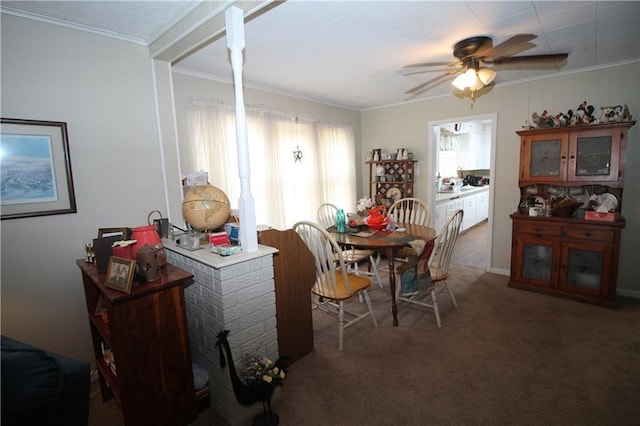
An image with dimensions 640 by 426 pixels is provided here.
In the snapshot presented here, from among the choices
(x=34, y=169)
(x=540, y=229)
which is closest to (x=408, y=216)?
(x=540, y=229)

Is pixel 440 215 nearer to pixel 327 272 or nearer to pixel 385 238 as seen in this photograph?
pixel 385 238

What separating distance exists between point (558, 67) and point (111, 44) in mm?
3833

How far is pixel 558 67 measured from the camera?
2.97 metres

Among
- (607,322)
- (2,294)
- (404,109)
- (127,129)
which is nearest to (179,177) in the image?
(127,129)

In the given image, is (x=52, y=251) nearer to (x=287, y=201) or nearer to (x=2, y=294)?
(x=2, y=294)

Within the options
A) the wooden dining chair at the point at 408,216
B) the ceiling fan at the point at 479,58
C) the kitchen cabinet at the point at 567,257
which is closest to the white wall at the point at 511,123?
the kitchen cabinet at the point at 567,257

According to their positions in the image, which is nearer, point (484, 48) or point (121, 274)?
point (121, 274)

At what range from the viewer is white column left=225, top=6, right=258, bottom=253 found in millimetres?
1576

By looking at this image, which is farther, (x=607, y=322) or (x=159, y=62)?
(x=607, y=322)

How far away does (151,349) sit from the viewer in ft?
4.76

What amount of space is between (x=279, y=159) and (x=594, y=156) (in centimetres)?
312

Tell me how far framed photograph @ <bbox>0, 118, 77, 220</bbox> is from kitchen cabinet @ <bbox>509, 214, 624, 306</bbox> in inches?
153

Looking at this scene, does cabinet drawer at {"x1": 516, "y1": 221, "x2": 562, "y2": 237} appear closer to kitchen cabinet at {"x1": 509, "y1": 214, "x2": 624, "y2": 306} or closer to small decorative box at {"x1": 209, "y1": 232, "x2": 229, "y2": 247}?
kitchen cabinet at {"x1": 509, "y1": 214, "x2": 624, "y2": 306}

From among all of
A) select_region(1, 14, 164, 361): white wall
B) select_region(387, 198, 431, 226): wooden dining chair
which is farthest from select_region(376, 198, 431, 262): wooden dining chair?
select_region(1, 14, 164, 361): white wall
